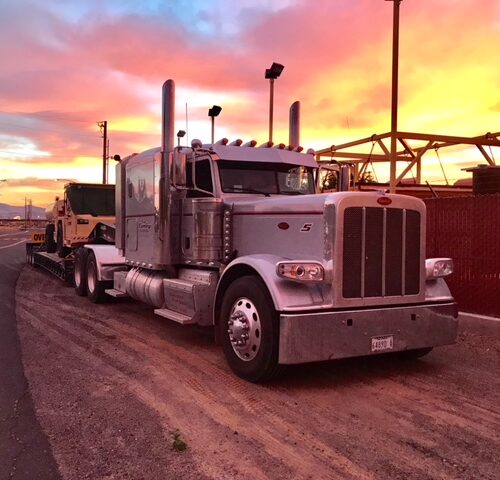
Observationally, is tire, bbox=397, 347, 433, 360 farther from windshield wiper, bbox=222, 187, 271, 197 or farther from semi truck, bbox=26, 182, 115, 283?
semi truck, bbox=26, 182, 115, 283

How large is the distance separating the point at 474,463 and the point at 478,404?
4.49ft

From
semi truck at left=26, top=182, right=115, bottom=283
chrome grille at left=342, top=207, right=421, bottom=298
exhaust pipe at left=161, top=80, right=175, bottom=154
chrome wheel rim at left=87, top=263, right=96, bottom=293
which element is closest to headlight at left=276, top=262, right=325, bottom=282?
chrome grille at left=342, top=207, right=421, bottom=298

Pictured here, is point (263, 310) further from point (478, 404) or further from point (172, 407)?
point (478, 404)

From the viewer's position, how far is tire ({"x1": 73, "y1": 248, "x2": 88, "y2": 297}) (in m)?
12.2

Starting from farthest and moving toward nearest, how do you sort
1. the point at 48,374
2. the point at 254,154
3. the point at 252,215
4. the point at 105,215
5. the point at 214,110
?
the point at 105,215
the point at 214,110
the point at 254,154
the point at 252,215
the point at 48,374

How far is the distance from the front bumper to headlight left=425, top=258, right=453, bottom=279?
0.36m

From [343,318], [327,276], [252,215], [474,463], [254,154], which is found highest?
[254,154]

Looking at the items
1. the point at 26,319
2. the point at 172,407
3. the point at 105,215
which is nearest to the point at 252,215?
the point at 172,407

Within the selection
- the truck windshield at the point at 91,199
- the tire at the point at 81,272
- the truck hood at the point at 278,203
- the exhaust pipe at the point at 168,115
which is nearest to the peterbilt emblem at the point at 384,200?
the truck hood at the point at 278,203

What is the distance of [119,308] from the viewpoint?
35.1 feet

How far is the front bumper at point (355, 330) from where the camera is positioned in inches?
208

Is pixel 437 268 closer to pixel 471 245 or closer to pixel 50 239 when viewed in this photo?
Answer: pixel 471 245

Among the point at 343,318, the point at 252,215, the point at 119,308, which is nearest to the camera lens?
the point at 343,318

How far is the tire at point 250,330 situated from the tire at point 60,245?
10.3 meters
